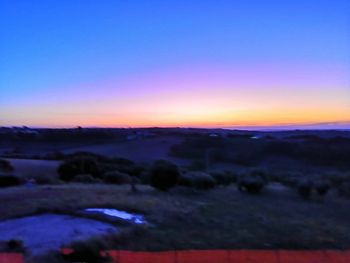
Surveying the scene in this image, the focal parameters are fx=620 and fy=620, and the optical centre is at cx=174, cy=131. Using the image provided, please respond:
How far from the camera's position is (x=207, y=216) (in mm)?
24859

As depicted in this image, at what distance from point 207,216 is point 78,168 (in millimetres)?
29160

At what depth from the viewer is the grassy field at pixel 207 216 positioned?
19672 mm

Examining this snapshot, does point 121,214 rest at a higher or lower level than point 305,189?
higher

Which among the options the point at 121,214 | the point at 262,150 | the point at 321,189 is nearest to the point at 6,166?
the point at 321,189

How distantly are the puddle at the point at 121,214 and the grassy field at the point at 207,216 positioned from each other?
0.41 metres

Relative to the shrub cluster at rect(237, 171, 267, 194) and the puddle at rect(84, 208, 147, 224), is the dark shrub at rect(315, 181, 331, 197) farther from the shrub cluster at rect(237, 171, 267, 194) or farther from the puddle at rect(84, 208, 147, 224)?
the puddle at rect(84, 208, 147, 224)

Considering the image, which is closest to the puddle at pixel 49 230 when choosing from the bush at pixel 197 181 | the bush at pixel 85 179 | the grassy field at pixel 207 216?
the grassy field at pixel 207 216

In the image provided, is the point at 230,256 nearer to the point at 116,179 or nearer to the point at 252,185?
the point at 252,185

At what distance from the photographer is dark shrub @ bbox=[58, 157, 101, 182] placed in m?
51.3

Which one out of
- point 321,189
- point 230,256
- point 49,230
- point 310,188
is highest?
point 49,230

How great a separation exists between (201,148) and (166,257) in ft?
278

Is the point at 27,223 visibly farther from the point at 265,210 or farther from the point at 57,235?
the point at 265,210

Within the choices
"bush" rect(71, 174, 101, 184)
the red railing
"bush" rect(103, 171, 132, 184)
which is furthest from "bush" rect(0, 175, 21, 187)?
the red railing

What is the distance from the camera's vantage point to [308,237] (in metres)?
21.7
